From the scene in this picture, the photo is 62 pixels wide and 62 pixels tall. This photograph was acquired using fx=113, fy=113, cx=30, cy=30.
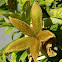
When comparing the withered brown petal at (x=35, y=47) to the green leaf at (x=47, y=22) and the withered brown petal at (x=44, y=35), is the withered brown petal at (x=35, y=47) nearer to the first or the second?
the withered brown petal at (x=44, y=35)

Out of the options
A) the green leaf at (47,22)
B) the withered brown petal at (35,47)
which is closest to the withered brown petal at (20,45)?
the withered brown petal at (35,47)

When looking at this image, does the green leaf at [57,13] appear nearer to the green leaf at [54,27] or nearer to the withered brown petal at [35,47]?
the green leaf at [54,27]

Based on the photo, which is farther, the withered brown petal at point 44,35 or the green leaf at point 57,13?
the green leaf at point 57,13

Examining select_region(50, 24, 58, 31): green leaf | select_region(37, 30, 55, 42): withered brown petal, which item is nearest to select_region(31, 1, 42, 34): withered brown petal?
select_region(37, 30, 55, 42): withered brown petal

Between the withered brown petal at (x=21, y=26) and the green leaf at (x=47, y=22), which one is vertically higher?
the withered brown petal at (x=21, y=26)

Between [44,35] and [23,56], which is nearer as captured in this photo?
[44,35]

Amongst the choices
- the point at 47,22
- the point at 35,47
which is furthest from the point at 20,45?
the point at 47,22

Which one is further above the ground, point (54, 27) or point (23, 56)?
point (54, 27)

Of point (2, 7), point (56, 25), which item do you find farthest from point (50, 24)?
point (2, 7)

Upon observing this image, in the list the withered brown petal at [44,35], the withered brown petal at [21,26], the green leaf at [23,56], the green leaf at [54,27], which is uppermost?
the withered brown petal at [21,26]

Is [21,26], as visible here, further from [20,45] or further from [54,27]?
[54,27]

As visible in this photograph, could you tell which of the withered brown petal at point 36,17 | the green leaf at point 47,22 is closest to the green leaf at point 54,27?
the green leaf at point 47,22
